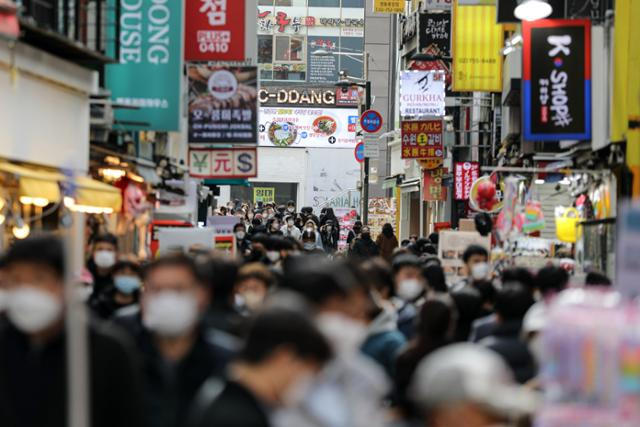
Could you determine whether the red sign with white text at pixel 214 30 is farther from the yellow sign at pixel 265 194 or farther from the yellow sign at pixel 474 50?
the yellow sign at pixel 265 194

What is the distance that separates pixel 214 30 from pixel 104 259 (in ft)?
41.9

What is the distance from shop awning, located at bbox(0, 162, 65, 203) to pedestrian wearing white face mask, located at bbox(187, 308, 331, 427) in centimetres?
1093

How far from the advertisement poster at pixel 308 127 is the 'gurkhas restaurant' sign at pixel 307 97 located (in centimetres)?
48

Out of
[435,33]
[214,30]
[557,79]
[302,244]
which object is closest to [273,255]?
[557,79]

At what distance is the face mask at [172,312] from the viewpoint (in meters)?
6.55

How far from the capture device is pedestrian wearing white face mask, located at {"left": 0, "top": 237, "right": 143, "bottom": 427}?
5707 millimetres

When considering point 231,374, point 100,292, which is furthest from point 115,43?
point 231,374

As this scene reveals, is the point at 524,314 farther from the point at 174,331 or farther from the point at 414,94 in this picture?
the point at 414,94

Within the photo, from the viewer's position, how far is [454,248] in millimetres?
20438

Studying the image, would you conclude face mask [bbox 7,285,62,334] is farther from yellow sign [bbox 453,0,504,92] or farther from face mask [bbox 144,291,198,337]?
yellow sign [bbox 453,0,504,92]

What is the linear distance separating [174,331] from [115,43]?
14.8 m

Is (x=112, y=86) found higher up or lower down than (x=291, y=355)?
higher up

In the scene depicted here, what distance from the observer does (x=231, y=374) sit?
5.24m

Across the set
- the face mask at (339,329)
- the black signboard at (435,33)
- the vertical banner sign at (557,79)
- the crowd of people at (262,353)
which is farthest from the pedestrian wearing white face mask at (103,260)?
the black signboard at (435,33)
